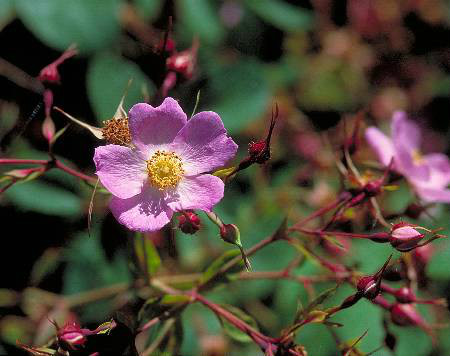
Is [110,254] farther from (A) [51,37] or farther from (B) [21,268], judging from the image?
(A) [51,37]

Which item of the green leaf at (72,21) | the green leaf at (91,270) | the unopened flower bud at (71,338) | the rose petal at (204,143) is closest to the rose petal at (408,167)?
the rose petal at (204,143)

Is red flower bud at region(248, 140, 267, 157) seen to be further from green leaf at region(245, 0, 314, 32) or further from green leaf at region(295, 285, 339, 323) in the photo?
green leaf at region(245, 0, 314, 32)

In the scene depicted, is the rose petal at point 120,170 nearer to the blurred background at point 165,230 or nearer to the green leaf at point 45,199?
the blurred background at point 165,230

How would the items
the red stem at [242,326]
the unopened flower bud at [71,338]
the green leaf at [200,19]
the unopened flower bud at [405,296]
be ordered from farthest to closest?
the green leaf at [200,19] → the unopened flower bud at [405,296] → the red stem at [242,326] → the unopened flower bud at [71,338]

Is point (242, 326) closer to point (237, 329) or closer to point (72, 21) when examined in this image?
point (237, 329)

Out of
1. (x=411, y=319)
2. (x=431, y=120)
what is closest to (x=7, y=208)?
(x=411, y=319)
